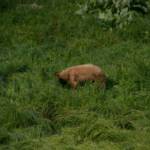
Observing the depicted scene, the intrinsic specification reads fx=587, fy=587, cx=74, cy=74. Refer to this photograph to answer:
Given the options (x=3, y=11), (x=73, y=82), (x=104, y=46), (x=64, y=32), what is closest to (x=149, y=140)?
(x=73, y=82)

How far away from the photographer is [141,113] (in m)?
7.26

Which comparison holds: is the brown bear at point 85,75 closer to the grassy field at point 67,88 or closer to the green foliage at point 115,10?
the grassy field at point 67,88

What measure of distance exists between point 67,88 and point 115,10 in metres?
3.95

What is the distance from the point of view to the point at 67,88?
8.29m

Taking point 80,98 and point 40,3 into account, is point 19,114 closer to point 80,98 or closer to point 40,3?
point 80,98

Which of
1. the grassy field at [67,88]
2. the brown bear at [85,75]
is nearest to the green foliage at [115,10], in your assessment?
the grassy field at [67,88]

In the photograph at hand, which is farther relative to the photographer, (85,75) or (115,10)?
(115,10)

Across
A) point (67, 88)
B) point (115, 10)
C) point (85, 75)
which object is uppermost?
point (115, 10)

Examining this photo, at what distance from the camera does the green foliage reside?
11.6m

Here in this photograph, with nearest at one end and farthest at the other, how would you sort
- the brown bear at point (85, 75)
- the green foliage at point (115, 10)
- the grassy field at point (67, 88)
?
the grassy field at point (67, 88), the brown bear at point (85, 75), the green foliage at point (115, 10)

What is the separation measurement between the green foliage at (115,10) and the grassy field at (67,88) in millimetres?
183

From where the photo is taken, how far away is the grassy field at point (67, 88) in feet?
21.4

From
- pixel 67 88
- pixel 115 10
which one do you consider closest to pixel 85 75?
pixel 67 88

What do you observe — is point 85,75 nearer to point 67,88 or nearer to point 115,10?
point 67,88
